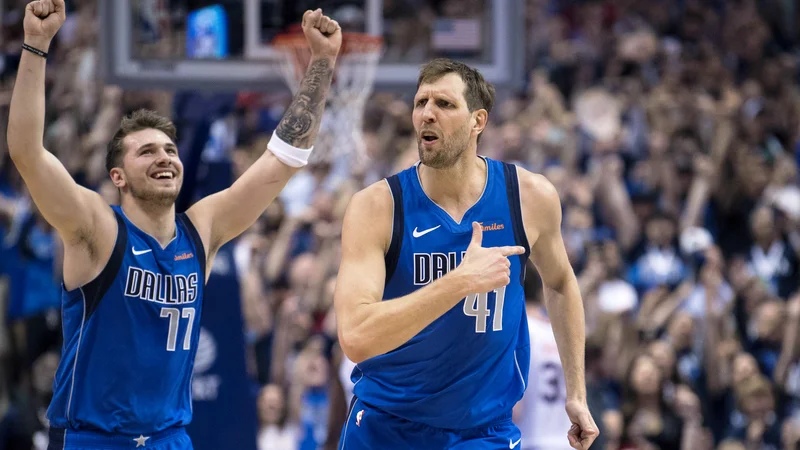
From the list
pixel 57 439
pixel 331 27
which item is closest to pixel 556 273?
pixel 331 27

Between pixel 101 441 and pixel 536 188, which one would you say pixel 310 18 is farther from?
pixel 101 441

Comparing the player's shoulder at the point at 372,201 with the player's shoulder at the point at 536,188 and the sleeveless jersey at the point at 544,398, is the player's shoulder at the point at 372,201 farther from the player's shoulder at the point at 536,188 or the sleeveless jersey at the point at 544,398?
the sleeveless jersey at the point at 544,398

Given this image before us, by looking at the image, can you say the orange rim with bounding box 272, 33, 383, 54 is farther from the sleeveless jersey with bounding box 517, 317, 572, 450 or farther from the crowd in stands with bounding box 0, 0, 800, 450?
the sleeveless jersey with bounding box 517, 317, 572, 450

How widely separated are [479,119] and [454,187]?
0.32 meters

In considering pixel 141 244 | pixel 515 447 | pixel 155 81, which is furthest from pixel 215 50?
pixel 515 447

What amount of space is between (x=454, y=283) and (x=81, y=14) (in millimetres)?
10844

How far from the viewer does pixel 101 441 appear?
521 cm

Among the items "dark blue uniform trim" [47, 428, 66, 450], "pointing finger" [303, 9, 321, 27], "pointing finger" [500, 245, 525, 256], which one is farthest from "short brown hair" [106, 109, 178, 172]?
"pointing finger" [500, 245, 525, 256]

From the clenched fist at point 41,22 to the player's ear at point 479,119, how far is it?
6.23 ft

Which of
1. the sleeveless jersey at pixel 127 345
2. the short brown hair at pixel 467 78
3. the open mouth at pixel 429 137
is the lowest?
the sleeveless jersey at pixel 127 345

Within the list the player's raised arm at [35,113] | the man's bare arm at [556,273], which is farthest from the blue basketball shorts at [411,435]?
the player's raised arm at [35,113]

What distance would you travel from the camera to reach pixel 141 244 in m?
5.42

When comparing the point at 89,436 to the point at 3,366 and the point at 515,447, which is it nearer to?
the point at 515,447

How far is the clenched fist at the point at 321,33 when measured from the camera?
5766mm
